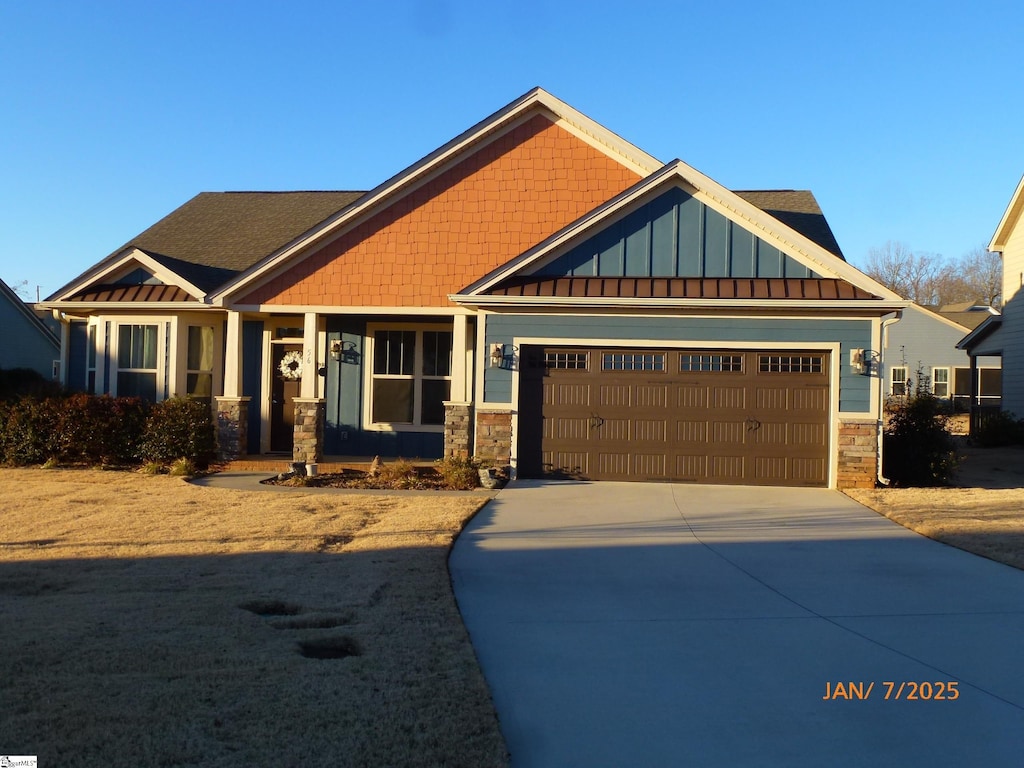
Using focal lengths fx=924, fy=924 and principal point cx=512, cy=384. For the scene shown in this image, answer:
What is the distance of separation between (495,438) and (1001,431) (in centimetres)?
1479

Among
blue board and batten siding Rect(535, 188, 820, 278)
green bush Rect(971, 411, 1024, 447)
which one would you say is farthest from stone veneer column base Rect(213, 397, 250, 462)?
green bush Rect(971, 411, 1024, 447)

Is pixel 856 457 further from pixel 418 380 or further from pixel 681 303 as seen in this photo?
pixel 418 380

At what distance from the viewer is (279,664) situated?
5.61m

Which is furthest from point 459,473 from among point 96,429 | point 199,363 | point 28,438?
point 28,438

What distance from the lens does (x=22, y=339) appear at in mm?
32062

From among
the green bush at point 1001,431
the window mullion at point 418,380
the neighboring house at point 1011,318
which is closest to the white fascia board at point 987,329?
the neighboring house at point 1011,318

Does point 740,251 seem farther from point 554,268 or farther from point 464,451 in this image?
point 464,451

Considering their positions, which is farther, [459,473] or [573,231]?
[573,231]

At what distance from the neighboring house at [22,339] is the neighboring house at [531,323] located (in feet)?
49.6

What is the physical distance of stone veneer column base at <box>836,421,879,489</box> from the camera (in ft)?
46.4

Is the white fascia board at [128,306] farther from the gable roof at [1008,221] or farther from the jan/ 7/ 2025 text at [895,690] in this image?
the gable roof at [1008,221]

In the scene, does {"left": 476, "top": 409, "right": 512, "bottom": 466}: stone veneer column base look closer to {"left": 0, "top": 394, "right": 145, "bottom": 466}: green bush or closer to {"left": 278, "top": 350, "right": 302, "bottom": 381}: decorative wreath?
{"left": 278, "top": 350, "right": 302, "bottom": 381}: decorative wreath

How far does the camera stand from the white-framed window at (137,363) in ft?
55.9

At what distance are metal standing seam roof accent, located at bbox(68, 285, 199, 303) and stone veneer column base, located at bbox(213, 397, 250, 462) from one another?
1.96 meters
